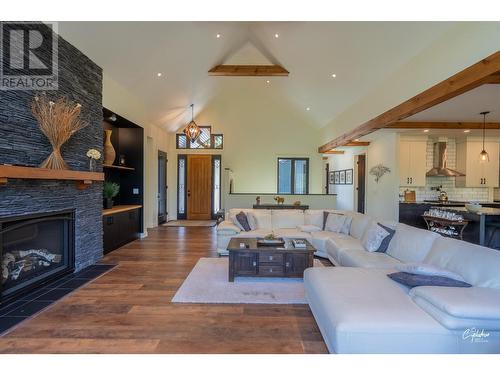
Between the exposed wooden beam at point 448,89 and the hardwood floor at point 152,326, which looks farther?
the exposed wooden beam at point 448,89

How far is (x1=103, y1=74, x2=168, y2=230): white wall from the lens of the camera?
5.23m

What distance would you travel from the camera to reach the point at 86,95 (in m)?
4.30

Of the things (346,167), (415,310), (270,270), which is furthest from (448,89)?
(346,167)

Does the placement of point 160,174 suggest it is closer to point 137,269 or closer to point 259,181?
point 259,181

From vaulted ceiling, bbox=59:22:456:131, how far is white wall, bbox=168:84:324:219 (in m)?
1.88

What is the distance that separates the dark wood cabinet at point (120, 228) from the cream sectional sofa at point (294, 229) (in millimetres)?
2087

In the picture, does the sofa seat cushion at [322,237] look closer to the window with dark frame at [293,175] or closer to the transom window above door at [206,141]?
the window with dark frame at [293,175]

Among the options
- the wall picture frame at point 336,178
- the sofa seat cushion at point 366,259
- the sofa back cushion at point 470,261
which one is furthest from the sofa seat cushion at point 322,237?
the wall picture frame at point 336,178

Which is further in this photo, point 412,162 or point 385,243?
point 412,162

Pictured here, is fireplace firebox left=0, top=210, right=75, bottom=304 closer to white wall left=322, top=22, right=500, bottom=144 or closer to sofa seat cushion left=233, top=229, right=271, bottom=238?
sofa seat cushion left=233, top=229, right=271, bottom=238

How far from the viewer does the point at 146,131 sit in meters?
7.11

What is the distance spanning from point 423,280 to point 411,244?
101cm

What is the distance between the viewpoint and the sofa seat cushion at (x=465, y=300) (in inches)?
69.8

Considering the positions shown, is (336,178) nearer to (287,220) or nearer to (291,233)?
(287,220)
